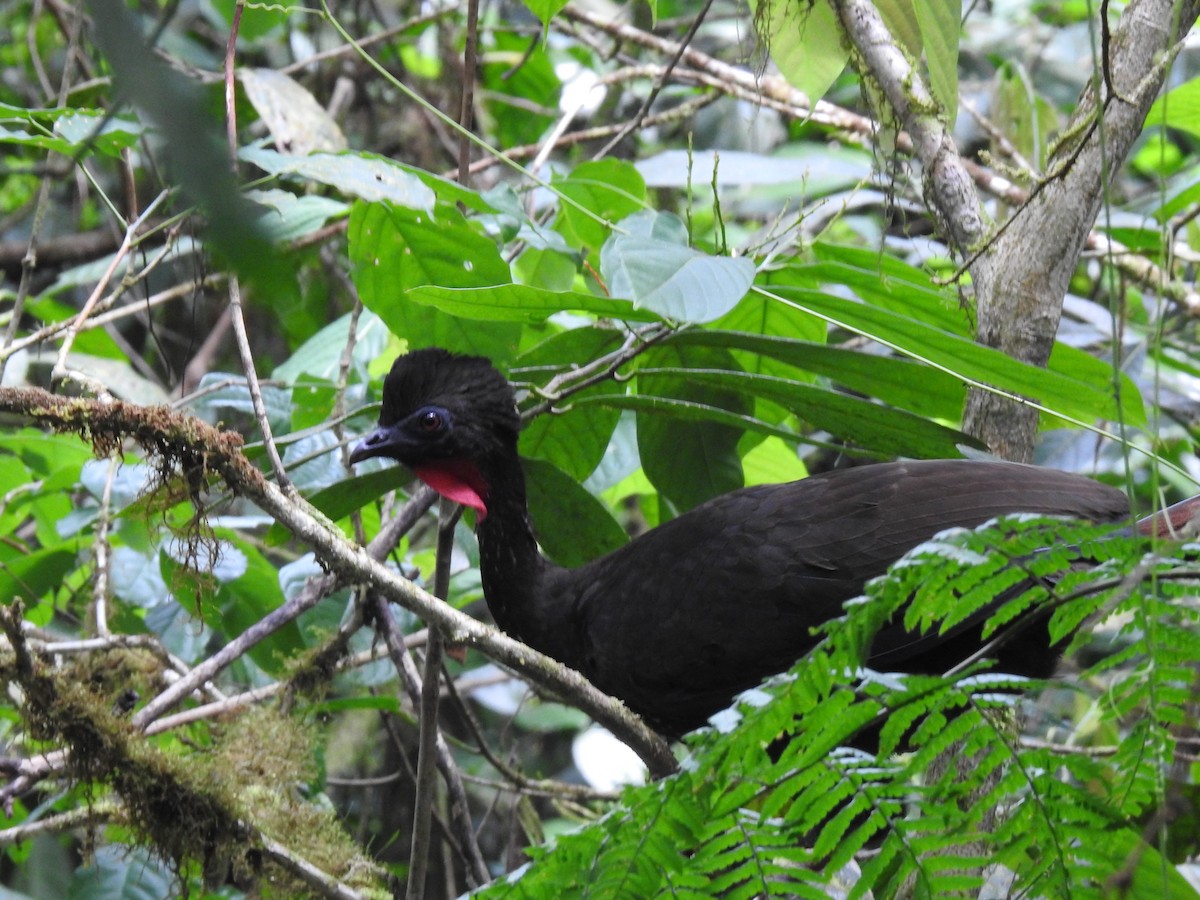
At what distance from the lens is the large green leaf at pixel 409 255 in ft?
8.78

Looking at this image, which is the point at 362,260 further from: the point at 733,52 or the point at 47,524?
the point at 733,52

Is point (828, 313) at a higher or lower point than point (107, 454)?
higher

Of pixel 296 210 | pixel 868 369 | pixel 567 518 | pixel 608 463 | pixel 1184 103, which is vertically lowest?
pixel 567 518

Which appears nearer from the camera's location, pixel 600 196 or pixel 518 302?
pixel 518 302

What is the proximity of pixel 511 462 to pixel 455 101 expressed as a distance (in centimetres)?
293

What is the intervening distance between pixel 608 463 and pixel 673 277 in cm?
138

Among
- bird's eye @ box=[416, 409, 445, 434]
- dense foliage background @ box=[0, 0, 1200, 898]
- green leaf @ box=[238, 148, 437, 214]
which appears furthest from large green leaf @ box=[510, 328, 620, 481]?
green leaf @ box=[238, 148, 437, 214]

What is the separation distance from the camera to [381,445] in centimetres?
289

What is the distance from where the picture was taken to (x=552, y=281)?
3328 mm

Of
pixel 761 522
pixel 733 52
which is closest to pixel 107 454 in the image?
pixel 761 522

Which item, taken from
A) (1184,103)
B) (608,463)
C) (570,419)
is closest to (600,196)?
(570,419)

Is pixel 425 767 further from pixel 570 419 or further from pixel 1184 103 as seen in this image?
pixel 1184 103

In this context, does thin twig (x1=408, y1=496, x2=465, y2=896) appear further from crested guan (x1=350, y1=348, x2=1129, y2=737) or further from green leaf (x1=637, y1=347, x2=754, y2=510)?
green leaf (x1=637, y1=347, x2=754, y2=510)

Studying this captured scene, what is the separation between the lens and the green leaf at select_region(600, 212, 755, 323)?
6.17 feet
